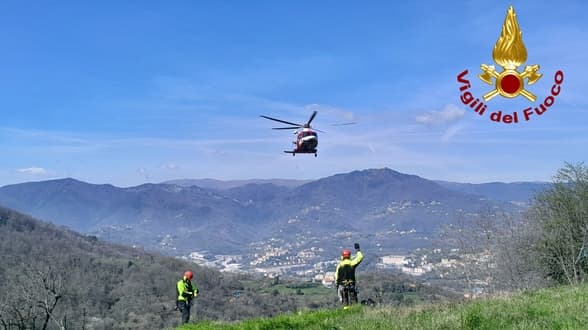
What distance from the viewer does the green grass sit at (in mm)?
10922

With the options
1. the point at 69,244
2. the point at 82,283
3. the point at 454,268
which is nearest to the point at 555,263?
the point at 454,268

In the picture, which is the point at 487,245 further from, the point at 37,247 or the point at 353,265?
the point at 37,247

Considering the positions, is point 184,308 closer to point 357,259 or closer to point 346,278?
point 346,278

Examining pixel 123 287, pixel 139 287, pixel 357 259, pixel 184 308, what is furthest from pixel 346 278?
pixel 123 287

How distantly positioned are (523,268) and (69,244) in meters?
172

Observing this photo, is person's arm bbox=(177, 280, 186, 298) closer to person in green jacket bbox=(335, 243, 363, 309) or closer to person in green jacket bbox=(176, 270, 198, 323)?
person in green jacket bbox=(176, 270, 198, 323)

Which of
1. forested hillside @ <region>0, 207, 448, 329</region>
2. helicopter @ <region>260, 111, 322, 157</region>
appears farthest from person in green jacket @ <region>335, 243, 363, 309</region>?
forested hillside @ <region>0, 207, 448, 329</region>

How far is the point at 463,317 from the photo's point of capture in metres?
11.6

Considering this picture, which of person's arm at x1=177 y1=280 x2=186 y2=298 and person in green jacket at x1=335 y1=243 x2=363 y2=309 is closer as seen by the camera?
person in green jacket at x1=335 y1=243 x2=363 y2=309

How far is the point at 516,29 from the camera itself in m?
16.1

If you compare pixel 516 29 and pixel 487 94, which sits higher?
pixel 516 29

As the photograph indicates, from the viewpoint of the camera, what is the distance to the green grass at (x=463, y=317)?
35.8 feet

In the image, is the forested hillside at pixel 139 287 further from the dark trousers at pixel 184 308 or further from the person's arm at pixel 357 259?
the person's arm at pixel 357 259

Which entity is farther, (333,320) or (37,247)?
(37,247)
